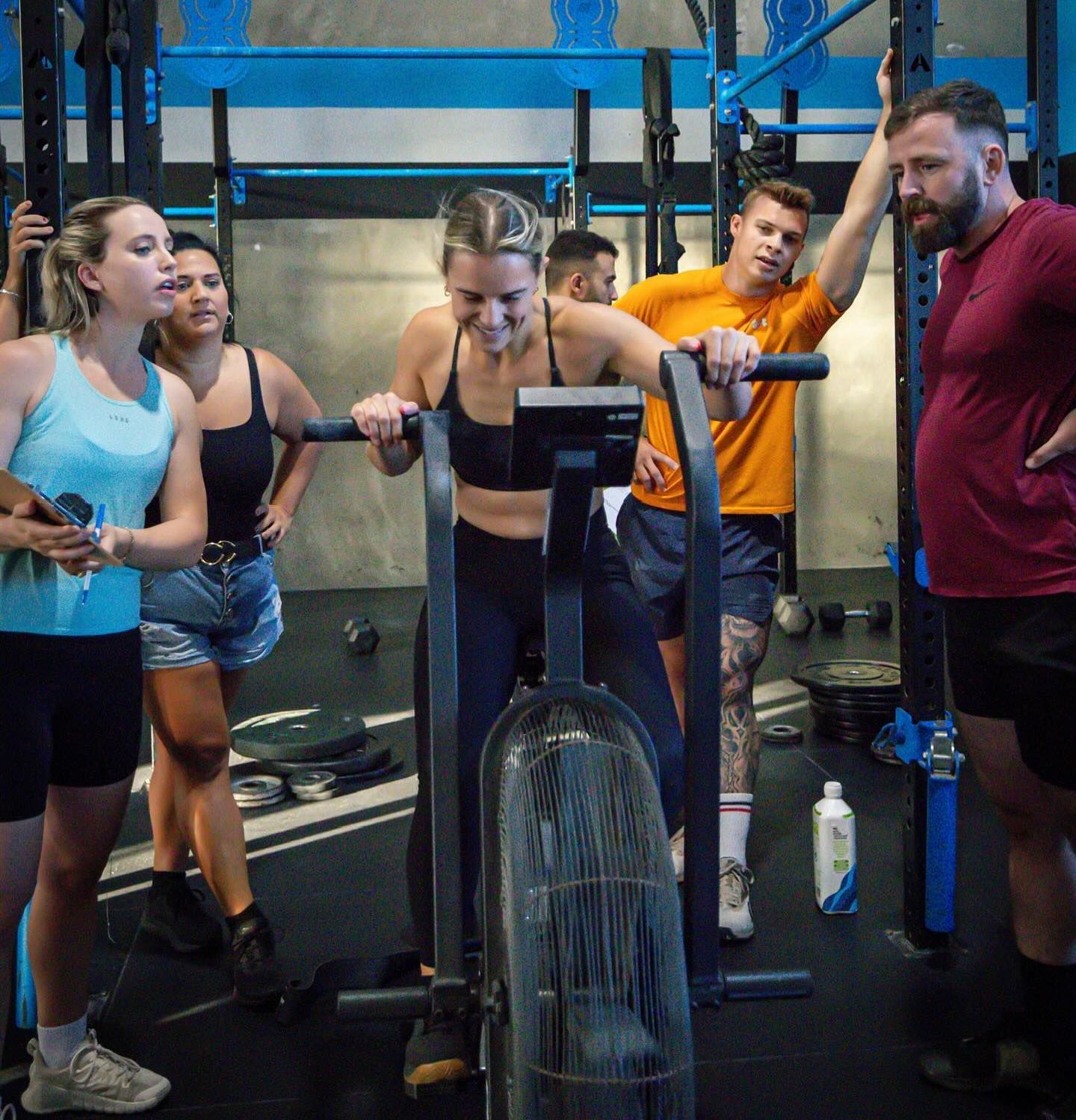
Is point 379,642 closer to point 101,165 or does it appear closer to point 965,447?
point 101,165

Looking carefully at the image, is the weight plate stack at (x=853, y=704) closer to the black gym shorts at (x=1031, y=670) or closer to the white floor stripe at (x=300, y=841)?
the white floor stripe at (x=300, y=841)

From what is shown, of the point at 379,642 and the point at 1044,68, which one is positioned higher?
the point at 1044,68

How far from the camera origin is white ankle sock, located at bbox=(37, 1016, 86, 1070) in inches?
83.4

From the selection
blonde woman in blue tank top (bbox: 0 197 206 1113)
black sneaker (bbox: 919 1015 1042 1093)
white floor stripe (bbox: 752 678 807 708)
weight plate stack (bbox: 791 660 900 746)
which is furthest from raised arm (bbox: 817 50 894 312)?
white floor stripe (bbox: 752 678 807 708)

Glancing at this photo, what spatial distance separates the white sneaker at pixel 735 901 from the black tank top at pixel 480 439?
1.22 metres

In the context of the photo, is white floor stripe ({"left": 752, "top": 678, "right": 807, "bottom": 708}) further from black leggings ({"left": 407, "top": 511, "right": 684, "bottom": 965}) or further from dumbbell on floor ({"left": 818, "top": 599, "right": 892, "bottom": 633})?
black leggings ({"left": 407, "top": 511, "right": 684, "bottom": 965})

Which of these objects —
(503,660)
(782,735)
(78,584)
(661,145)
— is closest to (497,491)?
(503,660)

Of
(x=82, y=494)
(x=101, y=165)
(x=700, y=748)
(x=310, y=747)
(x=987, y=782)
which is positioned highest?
(x=101, y=165)

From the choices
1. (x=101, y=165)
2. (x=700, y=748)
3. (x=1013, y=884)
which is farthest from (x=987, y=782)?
(x=101, y=165)

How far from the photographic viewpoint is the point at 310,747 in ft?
13.0

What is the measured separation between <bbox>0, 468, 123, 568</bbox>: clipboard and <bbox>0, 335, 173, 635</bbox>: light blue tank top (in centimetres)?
10

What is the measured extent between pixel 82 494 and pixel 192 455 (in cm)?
24

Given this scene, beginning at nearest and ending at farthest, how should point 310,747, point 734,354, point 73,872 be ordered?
point 734,354 → point 73,872 → point 310,747

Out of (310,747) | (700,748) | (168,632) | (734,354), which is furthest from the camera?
(310,747)
